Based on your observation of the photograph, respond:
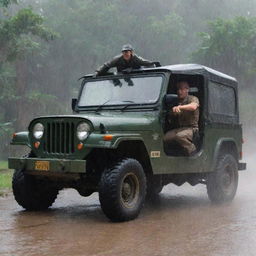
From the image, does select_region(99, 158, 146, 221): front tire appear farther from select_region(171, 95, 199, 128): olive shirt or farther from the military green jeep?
select_region(171, 95, 199, 128): olive shirt

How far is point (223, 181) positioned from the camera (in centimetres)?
905

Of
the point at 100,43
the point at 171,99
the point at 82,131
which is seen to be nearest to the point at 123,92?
the point at 171,99

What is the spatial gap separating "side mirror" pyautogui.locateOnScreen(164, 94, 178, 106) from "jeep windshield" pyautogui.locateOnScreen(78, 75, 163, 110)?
163 millimetres

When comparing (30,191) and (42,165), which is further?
(30,191)

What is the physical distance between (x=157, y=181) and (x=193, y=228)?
150 cm

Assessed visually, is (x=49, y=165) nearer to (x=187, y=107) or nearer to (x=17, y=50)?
(x=187, y=107)

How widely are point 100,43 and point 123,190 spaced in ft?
107

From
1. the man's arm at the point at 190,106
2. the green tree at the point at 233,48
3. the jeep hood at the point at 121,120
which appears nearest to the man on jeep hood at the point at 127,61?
the man's arm at the point at 190,106

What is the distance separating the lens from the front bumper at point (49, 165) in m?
6.70

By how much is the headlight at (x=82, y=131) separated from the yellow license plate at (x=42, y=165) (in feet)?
1.81

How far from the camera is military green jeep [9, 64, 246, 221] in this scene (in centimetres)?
687

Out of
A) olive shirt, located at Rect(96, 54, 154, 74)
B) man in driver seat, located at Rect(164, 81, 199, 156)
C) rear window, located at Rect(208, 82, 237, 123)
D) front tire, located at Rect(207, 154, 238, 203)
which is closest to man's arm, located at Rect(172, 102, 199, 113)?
man in driver seat, located at Rect(164, 81, 199, 156)

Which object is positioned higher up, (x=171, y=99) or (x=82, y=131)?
(x=171, y=99)

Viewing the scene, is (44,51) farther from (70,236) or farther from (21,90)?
(70,236)
